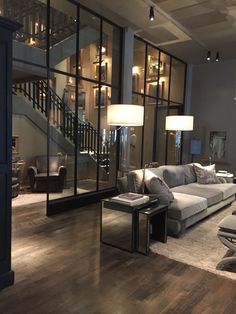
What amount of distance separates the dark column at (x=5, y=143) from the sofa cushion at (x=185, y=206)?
218cm

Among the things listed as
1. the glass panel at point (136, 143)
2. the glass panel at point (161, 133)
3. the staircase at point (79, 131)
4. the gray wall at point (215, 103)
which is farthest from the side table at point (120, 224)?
the gray wall at point (215, 103)

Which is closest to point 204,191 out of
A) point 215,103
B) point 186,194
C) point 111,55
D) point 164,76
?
point 186,194

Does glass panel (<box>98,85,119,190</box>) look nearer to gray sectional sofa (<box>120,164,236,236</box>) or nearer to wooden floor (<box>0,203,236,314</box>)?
gray sectional sofa (<box>120,164,236,236</box>)

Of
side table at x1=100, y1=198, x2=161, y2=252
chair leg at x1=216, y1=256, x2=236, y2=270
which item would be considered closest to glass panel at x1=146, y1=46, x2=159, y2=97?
side table at x1=100, y1=198, x2=161, y2=252

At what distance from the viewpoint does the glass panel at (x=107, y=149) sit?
5984mm

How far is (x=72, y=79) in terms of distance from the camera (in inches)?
204

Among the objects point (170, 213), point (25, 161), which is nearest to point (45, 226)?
point (170, 213)

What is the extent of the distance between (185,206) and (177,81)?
5663mm

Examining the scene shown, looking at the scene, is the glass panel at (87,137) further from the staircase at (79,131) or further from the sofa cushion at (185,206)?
the sofa cushion at (185,206)

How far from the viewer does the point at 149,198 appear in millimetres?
3582

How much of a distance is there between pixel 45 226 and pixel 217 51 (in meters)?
6.36

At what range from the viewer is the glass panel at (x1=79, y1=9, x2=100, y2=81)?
5367 millimetres

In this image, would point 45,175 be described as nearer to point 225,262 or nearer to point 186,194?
point 186,194

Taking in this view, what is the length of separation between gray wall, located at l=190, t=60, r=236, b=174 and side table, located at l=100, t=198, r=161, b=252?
5507 mm
